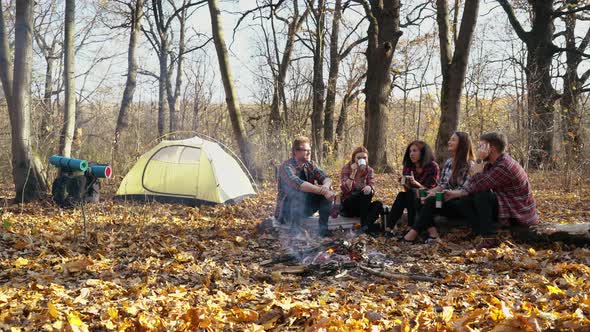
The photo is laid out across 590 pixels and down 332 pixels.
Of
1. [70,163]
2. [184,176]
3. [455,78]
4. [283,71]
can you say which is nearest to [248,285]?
[70,163]

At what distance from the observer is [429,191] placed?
16.9 ft

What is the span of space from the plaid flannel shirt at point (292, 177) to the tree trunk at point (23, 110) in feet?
13.4

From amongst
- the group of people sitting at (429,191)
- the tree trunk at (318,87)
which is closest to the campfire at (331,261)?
the group of people sitting at (429,191)

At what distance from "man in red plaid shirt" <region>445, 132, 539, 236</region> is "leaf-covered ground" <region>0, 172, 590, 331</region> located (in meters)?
→ 0.25

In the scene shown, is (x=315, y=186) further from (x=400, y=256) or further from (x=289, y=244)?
(x=400, y=256)

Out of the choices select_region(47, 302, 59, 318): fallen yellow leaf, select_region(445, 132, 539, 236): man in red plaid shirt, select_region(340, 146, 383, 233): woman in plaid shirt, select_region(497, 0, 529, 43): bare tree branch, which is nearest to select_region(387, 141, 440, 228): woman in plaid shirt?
select_region(340, 146, 383, 233): woman in plaid shirt

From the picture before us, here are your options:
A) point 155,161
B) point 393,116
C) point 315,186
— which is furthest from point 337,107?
point 315,186

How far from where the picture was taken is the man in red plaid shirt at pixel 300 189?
18.0ft

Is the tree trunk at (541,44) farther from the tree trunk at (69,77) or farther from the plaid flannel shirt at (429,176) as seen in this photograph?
the tree trunk at (69,77)

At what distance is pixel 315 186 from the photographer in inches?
211

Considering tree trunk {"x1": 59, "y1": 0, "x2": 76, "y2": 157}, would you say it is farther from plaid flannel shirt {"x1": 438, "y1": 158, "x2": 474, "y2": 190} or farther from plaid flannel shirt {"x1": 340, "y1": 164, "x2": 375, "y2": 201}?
plaid flannel shirt {"x1": 438, "y1": 158, "x2": 474, "y2": 190}

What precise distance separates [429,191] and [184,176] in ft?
15.0

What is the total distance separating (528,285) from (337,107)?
19984mm

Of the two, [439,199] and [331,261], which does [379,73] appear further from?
[331,261]
